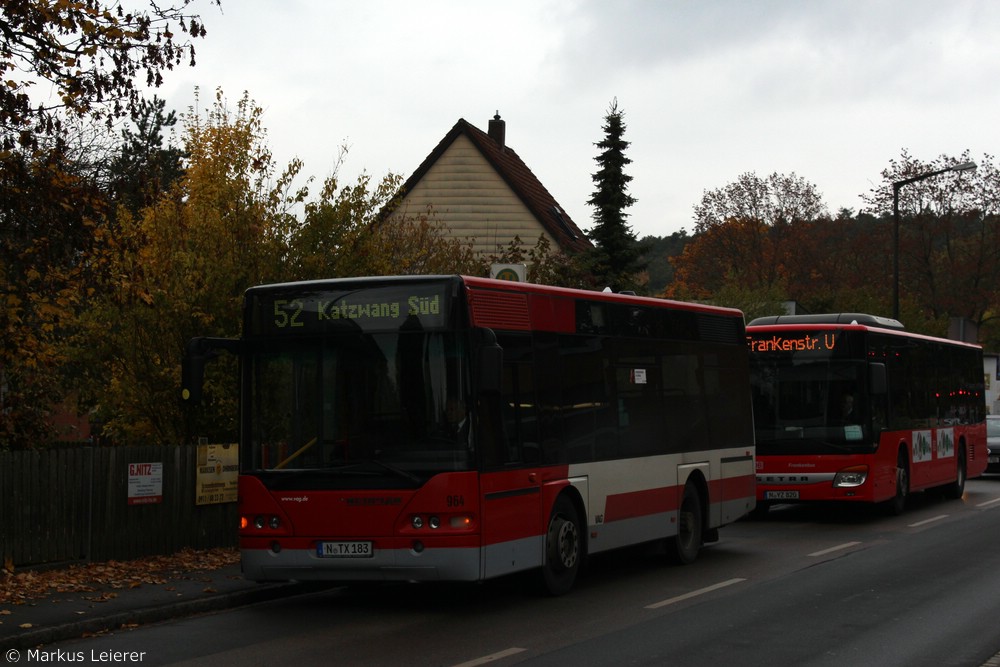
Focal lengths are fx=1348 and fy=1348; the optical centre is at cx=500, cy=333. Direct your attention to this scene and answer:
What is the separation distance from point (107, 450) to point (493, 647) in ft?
23.0

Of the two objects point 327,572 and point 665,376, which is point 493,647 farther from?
point 665,376

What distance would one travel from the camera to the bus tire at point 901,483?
21922 mm

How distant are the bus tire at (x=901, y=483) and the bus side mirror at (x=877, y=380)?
2.08 m

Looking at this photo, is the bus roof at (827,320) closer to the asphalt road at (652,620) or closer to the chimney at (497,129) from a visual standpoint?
the asphalt road at (652,620)

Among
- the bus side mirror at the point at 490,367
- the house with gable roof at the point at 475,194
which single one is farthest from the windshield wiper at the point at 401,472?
the house with gable roof at the point at 475,194

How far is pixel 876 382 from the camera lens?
20.2 meters

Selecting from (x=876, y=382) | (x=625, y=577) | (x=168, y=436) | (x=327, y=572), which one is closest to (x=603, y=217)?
(x=876, y=382)

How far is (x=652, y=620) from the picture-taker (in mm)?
11219

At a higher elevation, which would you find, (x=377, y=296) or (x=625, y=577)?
(x=377, y=296)

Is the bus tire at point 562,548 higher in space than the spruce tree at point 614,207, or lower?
lower

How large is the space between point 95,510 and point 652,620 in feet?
23.0

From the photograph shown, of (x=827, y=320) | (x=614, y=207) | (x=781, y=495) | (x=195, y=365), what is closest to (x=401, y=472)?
(x=195, y=365)

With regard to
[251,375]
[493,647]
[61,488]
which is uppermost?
[251,375]

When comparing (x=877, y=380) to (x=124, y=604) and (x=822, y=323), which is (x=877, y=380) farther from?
(x=124, y=604)
